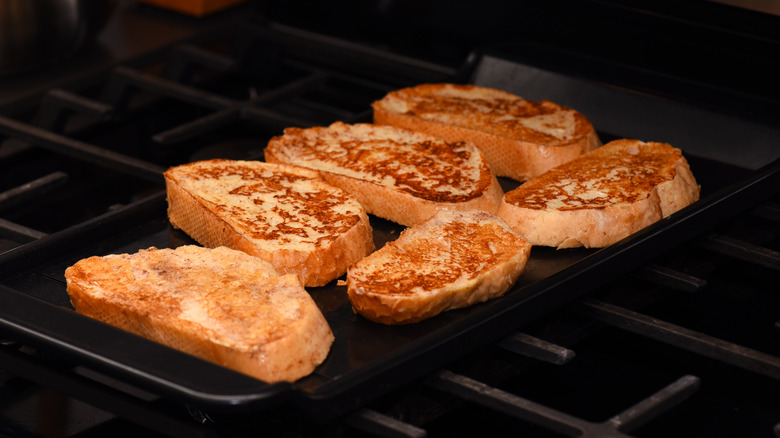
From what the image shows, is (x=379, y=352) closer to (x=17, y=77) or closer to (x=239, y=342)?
(x=239, y=342)

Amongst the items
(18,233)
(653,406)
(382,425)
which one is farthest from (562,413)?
(18,233)

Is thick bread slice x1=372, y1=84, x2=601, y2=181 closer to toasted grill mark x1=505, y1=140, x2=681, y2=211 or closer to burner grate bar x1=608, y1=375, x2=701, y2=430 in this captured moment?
toasted grill mark x1=505, y1=140, x2=681, y2=211

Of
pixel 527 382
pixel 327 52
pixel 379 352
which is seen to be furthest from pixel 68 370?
pixel 327 52

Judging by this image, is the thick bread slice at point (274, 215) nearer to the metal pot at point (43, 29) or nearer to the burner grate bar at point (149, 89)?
the burner grate bar at point (149, 89)

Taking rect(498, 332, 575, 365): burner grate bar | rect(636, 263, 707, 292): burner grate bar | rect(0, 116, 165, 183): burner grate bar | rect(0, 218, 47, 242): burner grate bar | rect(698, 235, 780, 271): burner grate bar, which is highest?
rect(698, 235, 780, 271): burner grate bar

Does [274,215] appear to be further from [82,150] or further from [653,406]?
[653,406]

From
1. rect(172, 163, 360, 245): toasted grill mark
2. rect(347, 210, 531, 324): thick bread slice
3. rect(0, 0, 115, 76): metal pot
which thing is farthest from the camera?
rect(0, 0, 115, 76): metal pot

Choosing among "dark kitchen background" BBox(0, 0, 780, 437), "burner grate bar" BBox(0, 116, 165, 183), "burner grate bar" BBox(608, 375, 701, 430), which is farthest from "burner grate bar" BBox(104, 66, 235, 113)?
"burner grate bar" BBox(608, 375, 701, 430)
